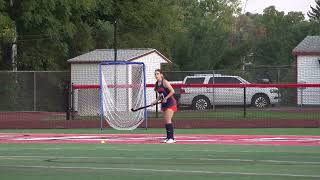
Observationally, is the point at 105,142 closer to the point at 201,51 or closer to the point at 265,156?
the point at 265,156

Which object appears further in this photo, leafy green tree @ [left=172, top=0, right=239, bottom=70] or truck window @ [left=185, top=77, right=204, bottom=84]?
leafy green tree @ [left=172, top=0, right=239, bottom=70]

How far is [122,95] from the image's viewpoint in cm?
2394

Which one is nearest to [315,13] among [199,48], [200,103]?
[199,48]

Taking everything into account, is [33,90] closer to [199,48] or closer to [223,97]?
[223,97]

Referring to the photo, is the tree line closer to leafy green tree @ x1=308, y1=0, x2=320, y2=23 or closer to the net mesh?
the net mesh

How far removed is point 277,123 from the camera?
23.7 metres

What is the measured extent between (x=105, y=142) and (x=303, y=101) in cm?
1085

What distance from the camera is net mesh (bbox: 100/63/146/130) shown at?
22.8 meters

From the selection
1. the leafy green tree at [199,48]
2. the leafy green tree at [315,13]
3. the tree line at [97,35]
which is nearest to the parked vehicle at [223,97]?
the tree line at [97,35]

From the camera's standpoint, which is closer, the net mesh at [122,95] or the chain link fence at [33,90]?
the net mesh at [122,95]

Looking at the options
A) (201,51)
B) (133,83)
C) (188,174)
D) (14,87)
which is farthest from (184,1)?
(188,174)

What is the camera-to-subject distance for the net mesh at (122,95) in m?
22.8

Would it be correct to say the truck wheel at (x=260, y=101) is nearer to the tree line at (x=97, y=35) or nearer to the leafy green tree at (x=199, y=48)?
the tree line at (x=97, y=35)

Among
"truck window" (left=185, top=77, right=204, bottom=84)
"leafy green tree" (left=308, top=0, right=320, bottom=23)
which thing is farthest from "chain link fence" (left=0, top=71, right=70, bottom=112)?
"leafy green tree" (left=308, top=0, right=320, bottom=23)
